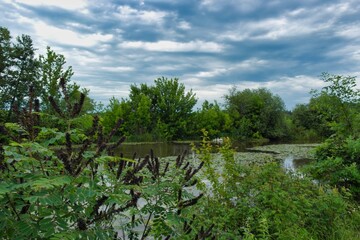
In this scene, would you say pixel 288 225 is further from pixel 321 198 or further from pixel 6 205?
pixel 6 205

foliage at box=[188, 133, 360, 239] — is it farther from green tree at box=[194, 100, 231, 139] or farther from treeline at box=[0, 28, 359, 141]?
green tree at box=[194, 100, 231, 139]

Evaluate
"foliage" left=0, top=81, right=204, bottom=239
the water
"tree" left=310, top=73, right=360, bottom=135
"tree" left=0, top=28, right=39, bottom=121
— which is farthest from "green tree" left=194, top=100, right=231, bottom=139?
"foliage" left=0, top=81, right=204, bottom=239

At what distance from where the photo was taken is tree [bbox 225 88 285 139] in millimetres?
43750

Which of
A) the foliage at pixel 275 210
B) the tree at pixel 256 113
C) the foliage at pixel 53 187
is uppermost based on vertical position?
the tree at pixel 256 113

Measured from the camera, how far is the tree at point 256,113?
4375 cm

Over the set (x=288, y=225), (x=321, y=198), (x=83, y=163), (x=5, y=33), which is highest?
(x=5, y=33)

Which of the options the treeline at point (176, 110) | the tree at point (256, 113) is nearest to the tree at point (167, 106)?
the treeline at point (176, 110)

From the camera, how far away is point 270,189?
15.4 feet

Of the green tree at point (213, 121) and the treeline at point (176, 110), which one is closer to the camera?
the treeline at point (176, 110)

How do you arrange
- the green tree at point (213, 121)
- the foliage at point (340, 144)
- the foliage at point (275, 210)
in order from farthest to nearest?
the green tree at point (213, 121)
the foliage at point (340, 144)
the foliage at point (275, 210)

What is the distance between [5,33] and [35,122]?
32594mm

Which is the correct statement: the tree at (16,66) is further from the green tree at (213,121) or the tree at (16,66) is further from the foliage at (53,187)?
the foliage at (53,187)

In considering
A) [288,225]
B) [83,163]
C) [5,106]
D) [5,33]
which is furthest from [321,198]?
[5,33]

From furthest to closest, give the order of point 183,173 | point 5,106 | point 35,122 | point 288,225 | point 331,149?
point 5,106, point 331,149, point 288,225, point 183,173, point 35,122
